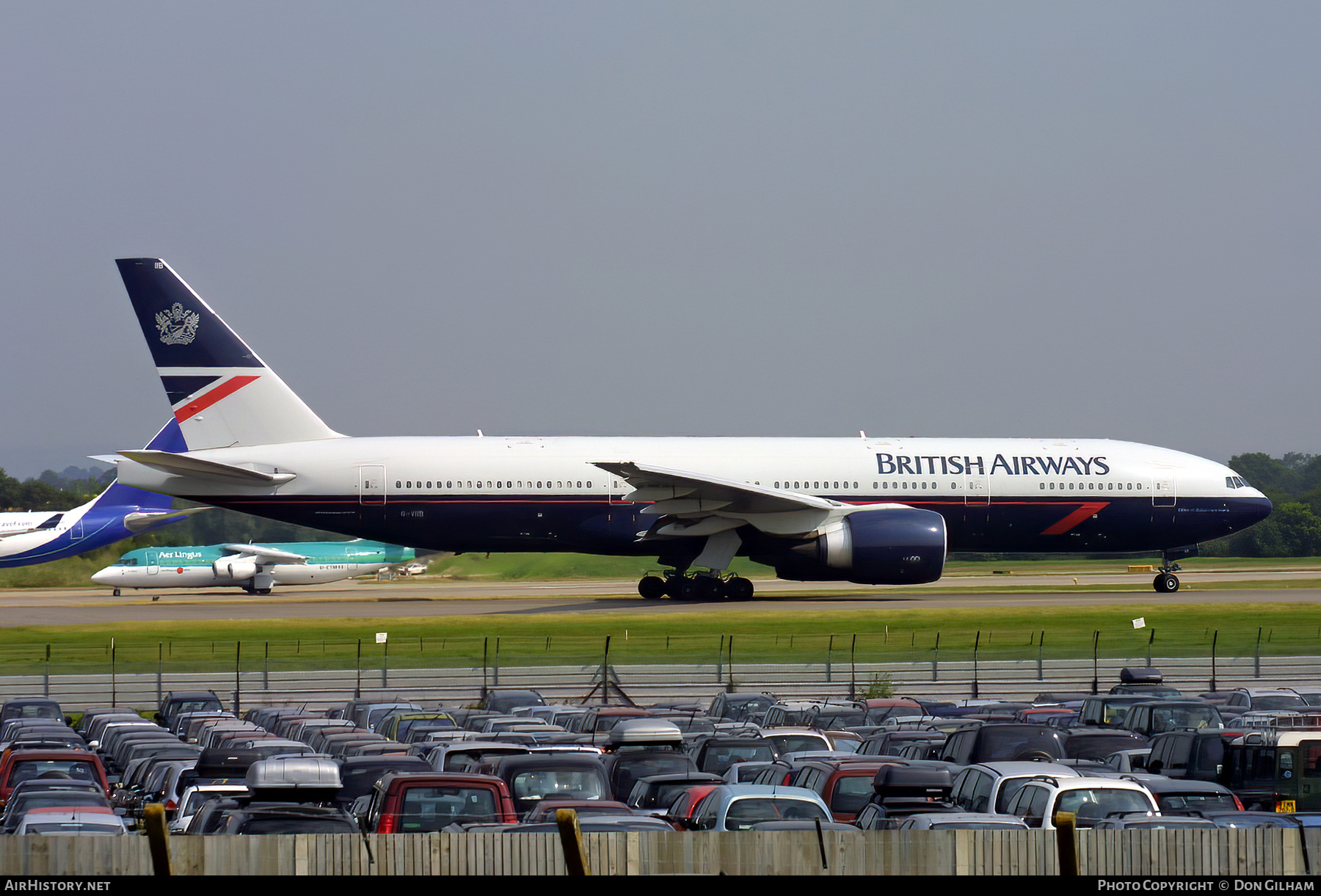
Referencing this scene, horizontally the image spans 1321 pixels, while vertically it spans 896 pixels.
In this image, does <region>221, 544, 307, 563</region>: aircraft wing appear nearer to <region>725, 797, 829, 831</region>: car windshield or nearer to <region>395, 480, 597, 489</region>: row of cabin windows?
<region>395, 480, 597, 489</region>: row of cabin windows

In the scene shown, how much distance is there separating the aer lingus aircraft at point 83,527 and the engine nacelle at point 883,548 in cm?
3916

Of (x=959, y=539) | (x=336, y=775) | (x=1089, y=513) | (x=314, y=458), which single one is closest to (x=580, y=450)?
(x=314, y=458)

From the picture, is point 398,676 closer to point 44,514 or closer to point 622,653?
point 622,653

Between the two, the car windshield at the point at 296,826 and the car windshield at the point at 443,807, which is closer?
the car windshield at the point at 296,826

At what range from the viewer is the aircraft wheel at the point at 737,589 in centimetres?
4131

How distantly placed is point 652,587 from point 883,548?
7.77 metres

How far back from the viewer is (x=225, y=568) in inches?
2643

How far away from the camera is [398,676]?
28219mm

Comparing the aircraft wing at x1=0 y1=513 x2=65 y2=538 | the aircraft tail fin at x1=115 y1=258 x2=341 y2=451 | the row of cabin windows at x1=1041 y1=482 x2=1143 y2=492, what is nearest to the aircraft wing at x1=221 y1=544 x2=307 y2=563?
the aircraft wing at x1=0 y1=513 x2=65 y2=538

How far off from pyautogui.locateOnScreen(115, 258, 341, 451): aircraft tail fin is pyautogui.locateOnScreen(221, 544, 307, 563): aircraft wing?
90.6ft

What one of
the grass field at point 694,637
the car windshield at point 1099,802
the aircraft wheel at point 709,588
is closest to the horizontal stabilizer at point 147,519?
the grass field at point 694,637

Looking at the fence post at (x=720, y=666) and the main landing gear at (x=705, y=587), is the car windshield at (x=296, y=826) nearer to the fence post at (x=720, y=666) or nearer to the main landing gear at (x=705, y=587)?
the fence post at (x=720, y=666)

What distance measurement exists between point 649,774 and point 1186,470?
1313 inches

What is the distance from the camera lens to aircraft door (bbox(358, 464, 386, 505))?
3994 centimetres
